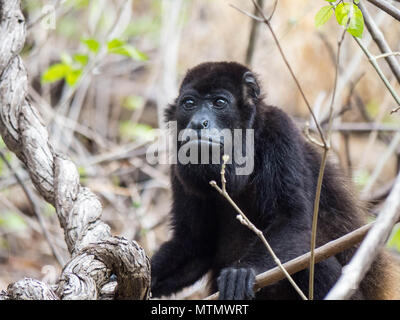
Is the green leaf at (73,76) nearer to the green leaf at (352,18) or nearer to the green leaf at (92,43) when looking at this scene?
the green leaf at (92,43)

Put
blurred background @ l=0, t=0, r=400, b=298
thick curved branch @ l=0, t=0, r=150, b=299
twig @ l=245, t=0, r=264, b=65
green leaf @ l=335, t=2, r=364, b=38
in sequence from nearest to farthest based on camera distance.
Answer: thick curved branch @ l=0, t=0, r=150, b=299
green leaf @ l=335, t=2, r=364, b=38
twig @ l=245, t=0, r=264, b=65
blurred background @ l=0, t=0, r=400, b=298

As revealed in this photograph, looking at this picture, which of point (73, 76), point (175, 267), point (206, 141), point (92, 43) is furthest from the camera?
point (73, 76)

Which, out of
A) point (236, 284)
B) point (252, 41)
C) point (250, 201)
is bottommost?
point (236, 284)

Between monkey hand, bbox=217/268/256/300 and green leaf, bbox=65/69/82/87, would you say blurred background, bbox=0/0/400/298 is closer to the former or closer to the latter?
green leaf, bbox=65/69/82/87

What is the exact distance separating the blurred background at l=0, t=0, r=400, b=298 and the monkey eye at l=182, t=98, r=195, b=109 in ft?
4.93

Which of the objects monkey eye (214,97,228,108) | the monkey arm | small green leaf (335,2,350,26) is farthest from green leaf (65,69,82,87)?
small green leaf (335,2,350,26)

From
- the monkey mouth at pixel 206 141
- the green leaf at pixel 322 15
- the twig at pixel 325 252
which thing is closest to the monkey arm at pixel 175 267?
the monkey mouth at pixel 206 141

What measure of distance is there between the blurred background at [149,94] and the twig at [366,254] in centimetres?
359

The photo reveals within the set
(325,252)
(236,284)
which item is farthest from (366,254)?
(236,284)

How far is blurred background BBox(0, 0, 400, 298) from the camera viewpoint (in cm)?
588

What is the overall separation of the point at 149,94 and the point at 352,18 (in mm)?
6073

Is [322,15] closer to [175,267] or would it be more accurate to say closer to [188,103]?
[188,103]

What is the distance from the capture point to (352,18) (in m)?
2.45

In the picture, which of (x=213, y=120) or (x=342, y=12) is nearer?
(x=342, y=12)
